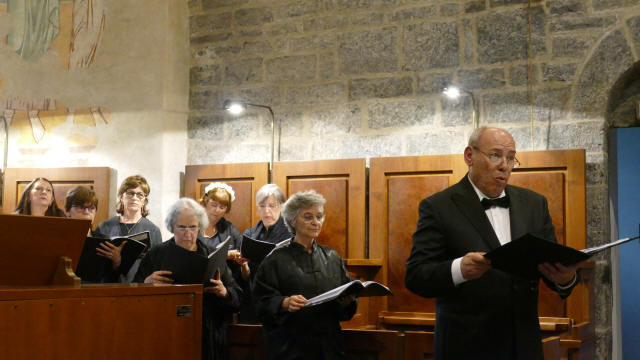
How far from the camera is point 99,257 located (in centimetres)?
405

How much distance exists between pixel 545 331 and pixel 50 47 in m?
4.75

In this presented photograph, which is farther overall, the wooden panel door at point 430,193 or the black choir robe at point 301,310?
the wooden panel door at point 430,193

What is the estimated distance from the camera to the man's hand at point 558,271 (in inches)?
94.4

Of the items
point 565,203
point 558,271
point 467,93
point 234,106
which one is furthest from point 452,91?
point 558,271

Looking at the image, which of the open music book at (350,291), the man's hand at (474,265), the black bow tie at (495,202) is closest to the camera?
the man's hand at (474,265)

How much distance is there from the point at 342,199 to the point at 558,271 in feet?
10.4

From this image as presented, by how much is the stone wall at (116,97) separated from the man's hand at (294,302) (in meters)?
2.99

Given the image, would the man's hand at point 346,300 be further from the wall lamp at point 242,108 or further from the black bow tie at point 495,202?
the wall lamp at point 242,108

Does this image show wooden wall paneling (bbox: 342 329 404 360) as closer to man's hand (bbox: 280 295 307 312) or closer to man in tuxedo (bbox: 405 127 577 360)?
man's hand (bbox: 280 295 307 312)

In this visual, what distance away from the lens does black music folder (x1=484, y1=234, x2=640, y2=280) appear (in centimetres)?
223

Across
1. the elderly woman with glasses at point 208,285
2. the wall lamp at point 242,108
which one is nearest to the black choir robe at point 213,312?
the elderly woman with glasses at point 208,285

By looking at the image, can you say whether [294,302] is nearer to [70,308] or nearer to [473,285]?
[473,285]

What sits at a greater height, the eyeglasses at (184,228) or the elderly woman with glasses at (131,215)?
the elderly woman with glasses at (131,215)

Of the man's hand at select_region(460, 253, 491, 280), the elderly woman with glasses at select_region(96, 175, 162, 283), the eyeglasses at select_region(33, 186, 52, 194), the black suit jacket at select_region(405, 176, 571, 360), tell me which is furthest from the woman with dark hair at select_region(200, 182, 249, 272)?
the man's hand at select_region(460, 253, 491, 280)
